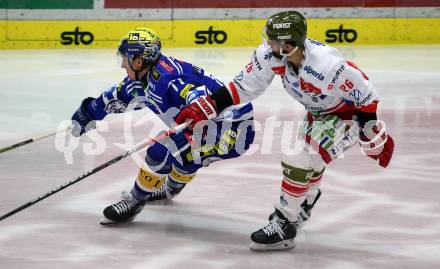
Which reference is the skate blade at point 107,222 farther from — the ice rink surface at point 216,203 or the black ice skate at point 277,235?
the black ice skate at point 277,235

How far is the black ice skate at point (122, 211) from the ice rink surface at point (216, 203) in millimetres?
53

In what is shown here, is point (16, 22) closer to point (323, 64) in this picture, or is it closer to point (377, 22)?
point (377, 22)

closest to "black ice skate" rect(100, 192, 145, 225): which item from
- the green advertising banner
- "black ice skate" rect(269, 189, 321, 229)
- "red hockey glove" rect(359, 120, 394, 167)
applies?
"black ice skate" rect(269, 189, 321, 229)

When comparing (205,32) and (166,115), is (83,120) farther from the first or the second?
(205,32)

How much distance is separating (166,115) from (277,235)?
1040 millimetres

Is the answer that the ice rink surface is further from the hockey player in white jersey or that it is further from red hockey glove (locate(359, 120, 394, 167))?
red hockey glove (locate(359, 120, 394, 167))

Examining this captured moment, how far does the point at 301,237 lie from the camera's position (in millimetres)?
5391

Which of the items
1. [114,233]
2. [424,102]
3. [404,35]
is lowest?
[404,35]

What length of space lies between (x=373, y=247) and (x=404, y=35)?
34.7 ft

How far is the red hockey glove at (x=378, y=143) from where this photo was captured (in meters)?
5.05

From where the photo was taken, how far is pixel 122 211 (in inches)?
219

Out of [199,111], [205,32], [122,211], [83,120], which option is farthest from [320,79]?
[205,32]

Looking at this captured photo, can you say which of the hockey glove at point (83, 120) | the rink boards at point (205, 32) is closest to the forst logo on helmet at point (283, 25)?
the hockey glove at point (83, 120)

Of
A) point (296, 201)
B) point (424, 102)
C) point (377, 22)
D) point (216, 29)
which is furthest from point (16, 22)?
point (296, 201)
